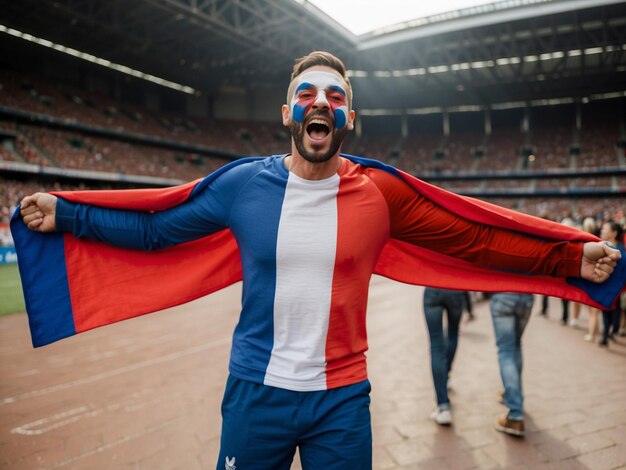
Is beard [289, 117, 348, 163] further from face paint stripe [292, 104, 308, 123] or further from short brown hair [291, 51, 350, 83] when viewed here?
short brown hair [291, 51, 350, 83]

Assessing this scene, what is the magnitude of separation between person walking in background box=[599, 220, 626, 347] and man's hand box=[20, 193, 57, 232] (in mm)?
5108

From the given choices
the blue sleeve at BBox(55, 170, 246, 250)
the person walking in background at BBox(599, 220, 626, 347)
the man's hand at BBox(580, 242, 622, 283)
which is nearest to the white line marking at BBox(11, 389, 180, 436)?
the blue sleeve at BBox(55, 170, 246, 250)

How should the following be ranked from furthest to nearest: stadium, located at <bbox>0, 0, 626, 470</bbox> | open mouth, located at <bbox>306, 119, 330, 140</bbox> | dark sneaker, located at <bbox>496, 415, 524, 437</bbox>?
stadium, located at <bbox>0, 0, 626, 470</bbox> < dark sneaker, located at <bbox>496, 415, 524, 437</bbox> < open mouth, located at <bbox>306, 119, 330, 140</bbox>

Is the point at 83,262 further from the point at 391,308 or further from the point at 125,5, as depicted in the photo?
the point at 125,5

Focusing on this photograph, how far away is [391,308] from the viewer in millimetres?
8469

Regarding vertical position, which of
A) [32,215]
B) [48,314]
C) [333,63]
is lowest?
[48,314]

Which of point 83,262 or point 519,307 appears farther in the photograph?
Result: point 519,307

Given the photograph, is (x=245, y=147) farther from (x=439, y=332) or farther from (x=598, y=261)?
(x=598, y=261)

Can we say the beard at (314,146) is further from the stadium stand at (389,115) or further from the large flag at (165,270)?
the stadium stand at (389,115)

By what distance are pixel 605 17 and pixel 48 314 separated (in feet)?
89.5

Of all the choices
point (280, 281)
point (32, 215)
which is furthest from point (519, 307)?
point (32, 215)

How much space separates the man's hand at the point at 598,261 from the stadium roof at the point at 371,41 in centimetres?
2223

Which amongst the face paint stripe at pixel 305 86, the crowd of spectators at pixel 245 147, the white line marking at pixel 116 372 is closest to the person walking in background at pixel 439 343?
the face paint stripe at pixel 305 86

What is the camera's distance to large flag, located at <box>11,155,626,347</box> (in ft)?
6.06
